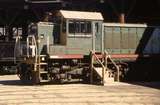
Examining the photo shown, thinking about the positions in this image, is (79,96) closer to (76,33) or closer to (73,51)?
(73,51)

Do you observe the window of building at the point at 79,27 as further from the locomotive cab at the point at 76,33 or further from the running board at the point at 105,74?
the running board at the point at 105,74

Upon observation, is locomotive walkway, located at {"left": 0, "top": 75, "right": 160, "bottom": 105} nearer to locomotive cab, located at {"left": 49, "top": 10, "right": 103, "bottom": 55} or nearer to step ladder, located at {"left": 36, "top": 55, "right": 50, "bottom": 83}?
step ladder, located at {"left": 36, "top": 55, "right": 50, "bottom": 83}

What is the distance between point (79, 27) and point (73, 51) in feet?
3.92

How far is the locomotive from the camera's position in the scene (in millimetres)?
21219

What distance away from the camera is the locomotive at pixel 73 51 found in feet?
69.6

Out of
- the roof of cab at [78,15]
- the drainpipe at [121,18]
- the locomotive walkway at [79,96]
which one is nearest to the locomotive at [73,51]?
the roof of cab at [78,15]

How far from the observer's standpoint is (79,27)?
2192 centimetres

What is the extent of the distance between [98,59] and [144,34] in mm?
3706

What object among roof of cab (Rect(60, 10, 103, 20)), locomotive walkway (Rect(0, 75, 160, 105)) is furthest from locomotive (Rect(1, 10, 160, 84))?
locomotive walkway (Rect(0, 75, 160, 105))

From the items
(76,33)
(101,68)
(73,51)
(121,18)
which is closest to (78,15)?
(76,33)

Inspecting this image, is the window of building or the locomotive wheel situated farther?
the window of building

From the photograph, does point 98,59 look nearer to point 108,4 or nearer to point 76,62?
point 76,62

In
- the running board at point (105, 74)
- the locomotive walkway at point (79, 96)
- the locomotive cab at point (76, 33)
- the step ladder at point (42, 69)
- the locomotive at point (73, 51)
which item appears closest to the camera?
the locomotive walkway at point (79, 96)

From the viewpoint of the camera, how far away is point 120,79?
76.5 feet
